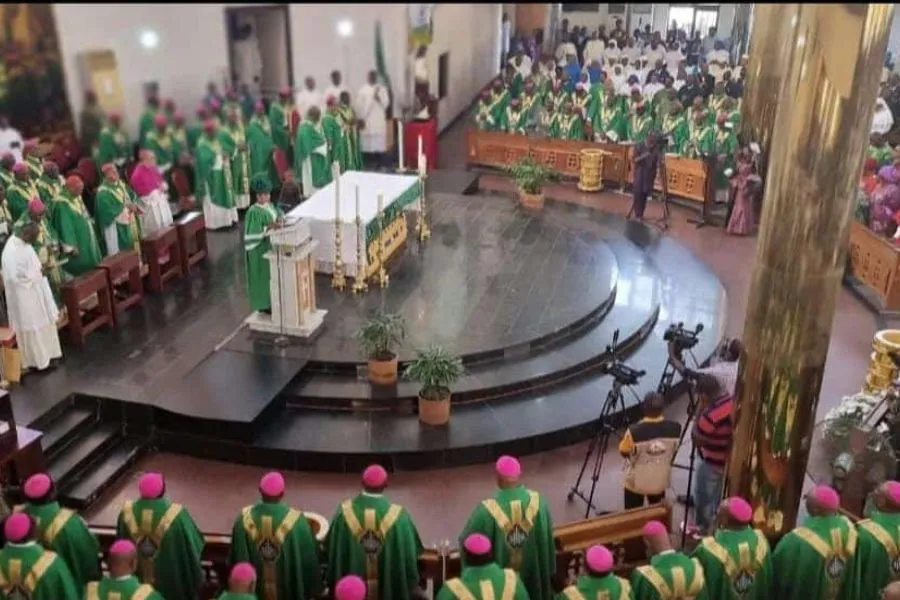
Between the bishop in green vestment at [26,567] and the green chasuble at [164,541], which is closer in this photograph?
the bishop in green vestment at [26,567]

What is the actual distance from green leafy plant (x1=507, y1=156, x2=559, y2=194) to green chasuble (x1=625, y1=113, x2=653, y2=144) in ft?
6.73

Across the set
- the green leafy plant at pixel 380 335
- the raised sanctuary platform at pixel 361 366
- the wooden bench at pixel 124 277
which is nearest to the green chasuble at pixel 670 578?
the raised sanctuary platform at pixel 361 366

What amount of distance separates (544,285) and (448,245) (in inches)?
69.8

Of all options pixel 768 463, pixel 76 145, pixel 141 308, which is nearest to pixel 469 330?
pixel 141 308

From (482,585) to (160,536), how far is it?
2062 millimetres

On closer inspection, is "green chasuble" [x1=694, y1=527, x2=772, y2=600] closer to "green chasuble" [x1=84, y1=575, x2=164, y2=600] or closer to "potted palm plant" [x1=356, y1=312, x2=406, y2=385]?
"green chasuble" [x1=84, y1=575, x2=164, y2=600]

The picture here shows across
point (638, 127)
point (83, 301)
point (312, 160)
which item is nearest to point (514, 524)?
point (83, 301)

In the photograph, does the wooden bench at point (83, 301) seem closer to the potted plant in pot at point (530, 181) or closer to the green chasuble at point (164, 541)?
the green chasuble at point (164, 541)

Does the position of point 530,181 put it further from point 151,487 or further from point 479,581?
point 479,581

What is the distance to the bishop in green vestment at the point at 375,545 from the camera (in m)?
5.73

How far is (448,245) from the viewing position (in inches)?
490

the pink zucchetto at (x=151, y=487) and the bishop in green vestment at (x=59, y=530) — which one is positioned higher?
the pink zucchetto at (x=151, y=487)

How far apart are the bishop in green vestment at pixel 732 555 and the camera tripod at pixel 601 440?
1692 mm

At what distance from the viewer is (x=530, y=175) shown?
566 inches
